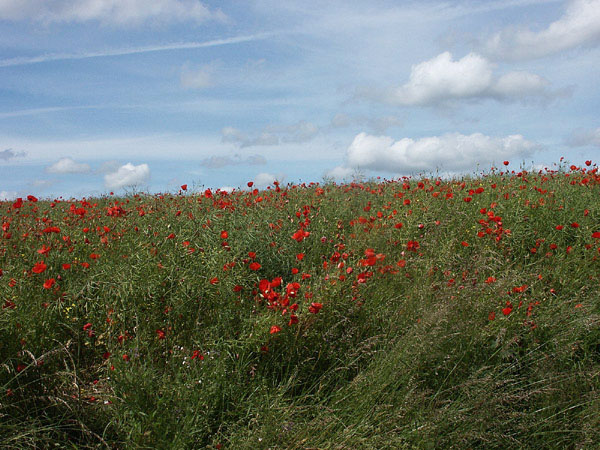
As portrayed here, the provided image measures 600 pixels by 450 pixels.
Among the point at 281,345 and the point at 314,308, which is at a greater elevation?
the point at 314,308

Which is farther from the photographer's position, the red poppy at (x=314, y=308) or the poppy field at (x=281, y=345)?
the red poppy at (x=314, y=308)

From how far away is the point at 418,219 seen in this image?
4.75 m

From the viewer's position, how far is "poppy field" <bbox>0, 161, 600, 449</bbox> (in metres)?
2.35

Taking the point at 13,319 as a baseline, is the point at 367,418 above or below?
below

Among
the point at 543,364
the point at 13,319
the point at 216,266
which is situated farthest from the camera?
the point at 216,266

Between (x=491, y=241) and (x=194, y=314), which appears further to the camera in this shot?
(x=491, y=241)

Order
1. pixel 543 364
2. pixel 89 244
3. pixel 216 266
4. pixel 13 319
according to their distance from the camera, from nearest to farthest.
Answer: pixel 13 319, pixel 543 364, pixel 216 266, pixel 89 244

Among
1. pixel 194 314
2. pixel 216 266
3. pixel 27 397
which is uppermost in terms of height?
pixel 216 266

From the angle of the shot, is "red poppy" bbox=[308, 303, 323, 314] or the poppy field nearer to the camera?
the poppy field

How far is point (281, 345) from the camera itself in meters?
2.82

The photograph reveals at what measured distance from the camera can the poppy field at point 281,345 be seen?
235cm

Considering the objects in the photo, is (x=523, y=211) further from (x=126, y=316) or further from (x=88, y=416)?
(x=88, y=416)

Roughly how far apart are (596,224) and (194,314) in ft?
13.6

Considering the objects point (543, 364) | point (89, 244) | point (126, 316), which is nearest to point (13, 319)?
point (126, 316)
